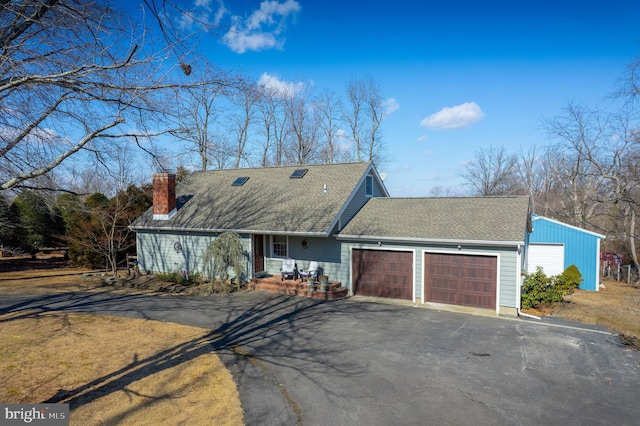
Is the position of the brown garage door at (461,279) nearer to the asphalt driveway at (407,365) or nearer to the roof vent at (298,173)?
the asphalt driveway at (407,365)

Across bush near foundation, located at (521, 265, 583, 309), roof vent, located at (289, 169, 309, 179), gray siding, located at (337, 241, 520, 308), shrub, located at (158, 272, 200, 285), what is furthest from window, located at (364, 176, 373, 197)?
shrub, located at (158, 272, 200, 285)

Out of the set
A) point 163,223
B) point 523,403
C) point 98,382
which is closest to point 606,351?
point 523,403

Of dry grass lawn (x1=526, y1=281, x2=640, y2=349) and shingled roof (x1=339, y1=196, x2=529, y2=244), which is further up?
shingled roof (x1=339, y1=196, x2=529, y2=244)

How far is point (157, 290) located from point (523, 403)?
1419 cm

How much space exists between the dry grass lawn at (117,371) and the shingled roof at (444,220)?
744cm

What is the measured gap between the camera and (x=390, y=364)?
797 centimetres

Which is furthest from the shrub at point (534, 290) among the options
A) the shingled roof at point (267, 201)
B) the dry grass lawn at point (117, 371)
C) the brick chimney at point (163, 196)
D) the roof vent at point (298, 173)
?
the brick chimney at point (163, 196)

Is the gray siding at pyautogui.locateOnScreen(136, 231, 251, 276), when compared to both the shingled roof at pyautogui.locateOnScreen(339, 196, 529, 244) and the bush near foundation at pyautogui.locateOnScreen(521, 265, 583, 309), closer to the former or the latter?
the shingled roof at pyautogui.locateOnScreen(339, 196, 529, 244)

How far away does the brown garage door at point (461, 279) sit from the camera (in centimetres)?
1255

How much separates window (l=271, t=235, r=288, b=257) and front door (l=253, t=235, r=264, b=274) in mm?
558

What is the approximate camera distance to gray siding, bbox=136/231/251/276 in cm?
1789

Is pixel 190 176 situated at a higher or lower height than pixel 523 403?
higher

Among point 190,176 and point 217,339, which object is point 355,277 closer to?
point 217,339

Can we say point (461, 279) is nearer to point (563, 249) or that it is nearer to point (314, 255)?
point (314, 255)
